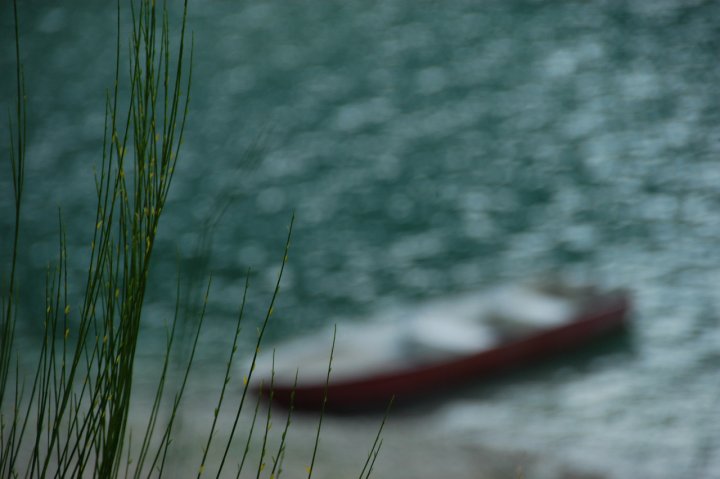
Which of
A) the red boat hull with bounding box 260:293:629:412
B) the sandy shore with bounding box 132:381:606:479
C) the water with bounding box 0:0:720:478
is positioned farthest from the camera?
the water with bounding box 0:0:720:478

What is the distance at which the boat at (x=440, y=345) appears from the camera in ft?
6.03

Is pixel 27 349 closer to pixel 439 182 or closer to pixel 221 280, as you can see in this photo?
pixel 221 280

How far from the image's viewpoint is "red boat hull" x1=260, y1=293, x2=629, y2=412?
183 cm

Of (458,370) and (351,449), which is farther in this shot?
(458,370)

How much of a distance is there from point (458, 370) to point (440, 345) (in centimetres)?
6

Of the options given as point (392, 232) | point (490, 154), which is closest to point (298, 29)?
point (490, 154)

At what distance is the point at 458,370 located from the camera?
6.31 feet

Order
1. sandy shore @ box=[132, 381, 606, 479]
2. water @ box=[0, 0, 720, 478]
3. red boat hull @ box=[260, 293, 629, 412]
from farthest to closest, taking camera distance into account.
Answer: water @ box=[0, 0, 720, 478], red boat hull @ box=[260, 293, 629, 412], sandy shore @ box=[132, 381, 606, 479]

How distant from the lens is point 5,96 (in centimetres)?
296

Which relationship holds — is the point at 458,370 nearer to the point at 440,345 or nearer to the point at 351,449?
the point at 440,345

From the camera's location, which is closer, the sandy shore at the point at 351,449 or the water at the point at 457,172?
the sandy shore at the point at 351,449

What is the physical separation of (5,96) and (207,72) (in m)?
0.60

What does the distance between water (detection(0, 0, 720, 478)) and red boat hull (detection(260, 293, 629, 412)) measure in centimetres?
5

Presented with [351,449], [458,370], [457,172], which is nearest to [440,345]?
[458,370]
